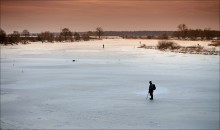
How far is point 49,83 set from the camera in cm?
2112

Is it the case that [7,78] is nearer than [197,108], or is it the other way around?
[197,108]

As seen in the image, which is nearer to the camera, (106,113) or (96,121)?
(96,121)

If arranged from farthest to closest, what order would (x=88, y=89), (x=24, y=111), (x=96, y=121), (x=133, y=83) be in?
(x=133, y=83)
(x=88, y=89)
(x=24, y=111)
(x=96, y=121)

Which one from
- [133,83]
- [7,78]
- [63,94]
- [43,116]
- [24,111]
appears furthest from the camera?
[7,78]

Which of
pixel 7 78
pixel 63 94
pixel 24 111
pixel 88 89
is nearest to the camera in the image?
pixel 24 111

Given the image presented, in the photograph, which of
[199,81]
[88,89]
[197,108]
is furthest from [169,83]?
[197,108]

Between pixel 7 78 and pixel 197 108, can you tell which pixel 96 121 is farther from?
pixel 7 78

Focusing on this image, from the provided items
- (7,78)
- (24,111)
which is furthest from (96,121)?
(7,78)

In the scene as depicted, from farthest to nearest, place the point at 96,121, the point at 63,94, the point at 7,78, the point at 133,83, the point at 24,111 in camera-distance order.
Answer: the point at 7,78 → the point at 133,83 → the point at 63,94 → the point at 24,111 → the point at 96,121

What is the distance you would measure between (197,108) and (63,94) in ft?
23.8

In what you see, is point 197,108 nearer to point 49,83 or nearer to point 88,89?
point 88,89

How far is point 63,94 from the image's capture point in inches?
664

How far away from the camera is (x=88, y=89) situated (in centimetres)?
1842

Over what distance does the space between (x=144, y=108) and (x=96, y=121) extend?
288cm
